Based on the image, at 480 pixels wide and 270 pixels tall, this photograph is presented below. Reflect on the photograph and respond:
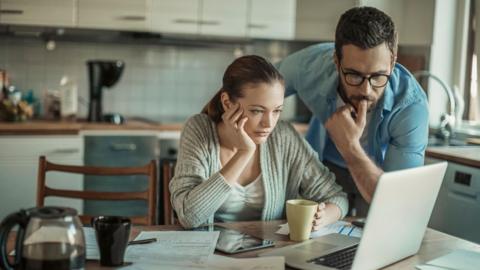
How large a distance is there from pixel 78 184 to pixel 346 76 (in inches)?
82.5

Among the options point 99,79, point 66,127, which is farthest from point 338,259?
point 99,79

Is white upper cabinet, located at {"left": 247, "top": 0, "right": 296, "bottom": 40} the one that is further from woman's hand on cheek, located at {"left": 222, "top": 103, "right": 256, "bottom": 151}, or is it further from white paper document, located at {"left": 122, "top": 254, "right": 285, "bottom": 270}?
white paper document, located at {"left": 122, "top": 254, "right": 285, "bottom": 270}

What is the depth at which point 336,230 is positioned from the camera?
1.80 metres

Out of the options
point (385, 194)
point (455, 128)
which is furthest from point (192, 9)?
point (385, 194)

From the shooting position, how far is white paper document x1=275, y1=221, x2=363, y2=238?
1.75 m

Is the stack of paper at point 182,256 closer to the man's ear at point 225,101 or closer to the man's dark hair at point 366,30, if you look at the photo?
the man's ear at point 225,101

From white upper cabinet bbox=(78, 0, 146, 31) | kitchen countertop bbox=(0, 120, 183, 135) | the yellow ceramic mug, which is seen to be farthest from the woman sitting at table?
white upper cabinet bbox=(78, 0, 146, 31)

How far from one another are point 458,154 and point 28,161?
6.96 ft

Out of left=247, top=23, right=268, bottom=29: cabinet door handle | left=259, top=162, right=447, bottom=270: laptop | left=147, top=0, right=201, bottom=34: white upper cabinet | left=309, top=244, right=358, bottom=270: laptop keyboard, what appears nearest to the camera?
left=259, top=162, right=447, bottom=270: laptop

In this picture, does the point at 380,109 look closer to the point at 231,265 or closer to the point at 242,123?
the point at 242,123

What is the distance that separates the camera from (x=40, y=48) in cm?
401

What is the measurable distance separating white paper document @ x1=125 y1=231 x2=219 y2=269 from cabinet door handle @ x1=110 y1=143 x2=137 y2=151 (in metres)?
2.04

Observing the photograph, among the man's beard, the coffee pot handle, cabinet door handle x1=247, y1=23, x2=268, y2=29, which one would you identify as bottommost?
the coffee pot handle

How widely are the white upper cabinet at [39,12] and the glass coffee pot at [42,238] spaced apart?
8.67 feet
